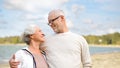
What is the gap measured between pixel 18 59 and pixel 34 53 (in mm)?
148

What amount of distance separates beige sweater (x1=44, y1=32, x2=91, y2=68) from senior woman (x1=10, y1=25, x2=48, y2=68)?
0.23ft

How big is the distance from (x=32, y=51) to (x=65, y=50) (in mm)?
291

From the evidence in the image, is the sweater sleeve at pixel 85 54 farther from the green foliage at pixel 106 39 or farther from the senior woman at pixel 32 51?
the green foliage at pixel 106 39

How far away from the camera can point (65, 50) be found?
3395 millimetres

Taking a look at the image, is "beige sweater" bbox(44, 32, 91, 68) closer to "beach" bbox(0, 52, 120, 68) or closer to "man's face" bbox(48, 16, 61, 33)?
"man's face" bbox(48, 16, 61, 33)

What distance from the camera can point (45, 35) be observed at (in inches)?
138

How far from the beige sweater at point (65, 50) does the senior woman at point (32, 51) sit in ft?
0.23

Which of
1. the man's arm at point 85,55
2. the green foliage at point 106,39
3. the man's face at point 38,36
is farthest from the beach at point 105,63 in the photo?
the green foliage at point 106,39

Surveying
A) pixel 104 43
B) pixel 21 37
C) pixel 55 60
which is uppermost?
pixel 21 37

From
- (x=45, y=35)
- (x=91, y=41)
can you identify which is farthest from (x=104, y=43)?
(x=45, y=35)

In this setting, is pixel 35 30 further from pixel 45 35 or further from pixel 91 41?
pixel 91 41

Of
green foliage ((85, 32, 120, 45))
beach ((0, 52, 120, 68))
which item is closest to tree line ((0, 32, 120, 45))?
green foliage ((85, 32, 120, 45))

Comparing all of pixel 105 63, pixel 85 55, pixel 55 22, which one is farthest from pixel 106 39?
pixel 55 22

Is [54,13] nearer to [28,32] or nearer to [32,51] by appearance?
[28,32]
